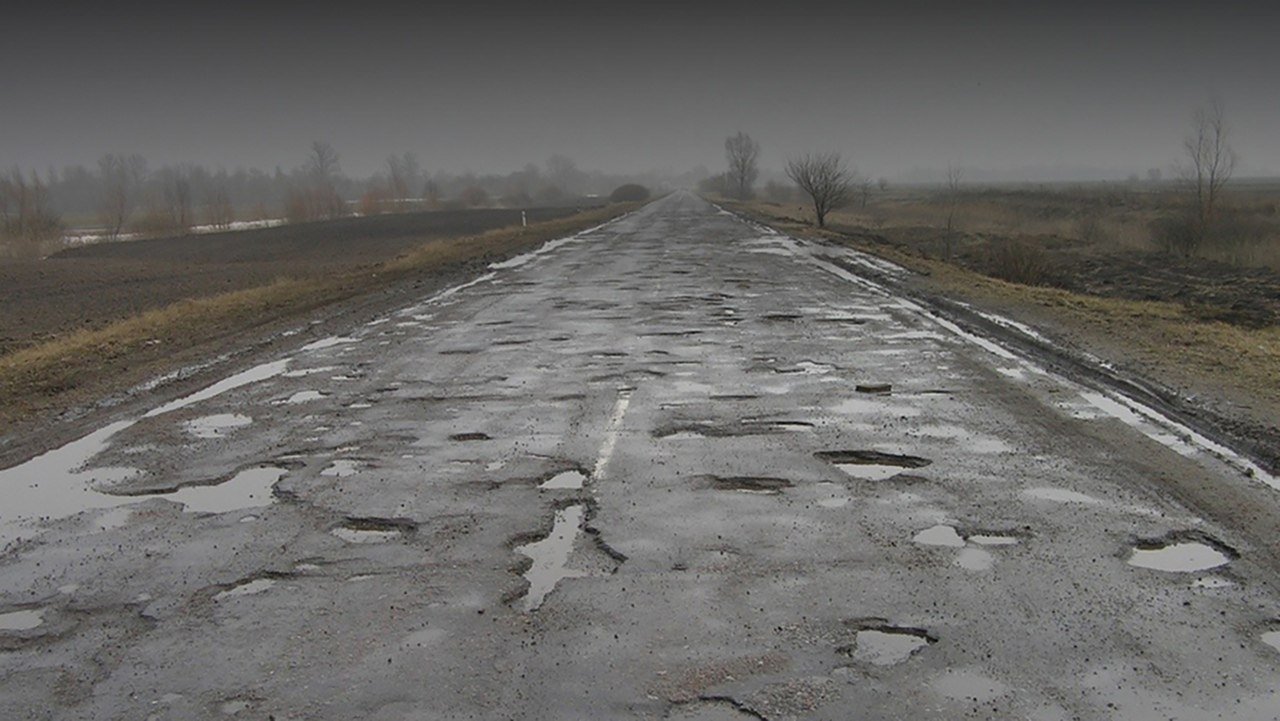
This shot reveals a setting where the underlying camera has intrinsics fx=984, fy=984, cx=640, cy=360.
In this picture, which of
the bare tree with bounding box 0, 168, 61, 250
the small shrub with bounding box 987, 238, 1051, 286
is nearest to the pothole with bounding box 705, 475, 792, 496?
the small shrub with bounding box 987, 238, 1051, 286

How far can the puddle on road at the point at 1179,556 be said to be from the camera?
172 inches

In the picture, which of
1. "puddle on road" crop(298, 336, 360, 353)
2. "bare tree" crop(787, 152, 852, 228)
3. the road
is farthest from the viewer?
"bare tree" crop(787, 152, 852, 228)

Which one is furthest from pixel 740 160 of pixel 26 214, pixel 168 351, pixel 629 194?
pixel 168 351

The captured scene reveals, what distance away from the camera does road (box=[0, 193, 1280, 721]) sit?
11.1 feet

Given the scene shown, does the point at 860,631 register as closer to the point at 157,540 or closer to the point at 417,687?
the point at 417,687

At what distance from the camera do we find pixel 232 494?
575cm

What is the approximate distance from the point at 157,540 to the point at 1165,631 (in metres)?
4.63

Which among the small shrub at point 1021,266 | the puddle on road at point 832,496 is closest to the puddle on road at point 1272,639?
the puddle on road at point 832,496

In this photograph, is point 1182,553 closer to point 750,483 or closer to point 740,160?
point 750,483

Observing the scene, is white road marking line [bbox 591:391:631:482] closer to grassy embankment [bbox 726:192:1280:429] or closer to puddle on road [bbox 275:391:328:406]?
puddle on road [bbox 275:391:328:406]

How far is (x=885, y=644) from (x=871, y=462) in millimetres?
2539

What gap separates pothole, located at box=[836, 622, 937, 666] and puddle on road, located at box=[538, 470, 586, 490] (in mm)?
2275

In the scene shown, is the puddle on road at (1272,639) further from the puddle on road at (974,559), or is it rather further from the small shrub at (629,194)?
the small shrub at (629,194)

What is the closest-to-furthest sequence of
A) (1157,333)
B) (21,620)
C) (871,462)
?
(21,620), (871,462), (1157,333)
